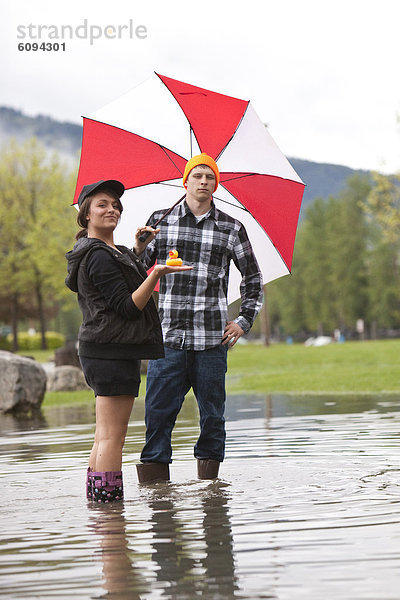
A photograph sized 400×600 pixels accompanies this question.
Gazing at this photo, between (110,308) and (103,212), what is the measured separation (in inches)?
21.9

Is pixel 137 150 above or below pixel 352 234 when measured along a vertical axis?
below

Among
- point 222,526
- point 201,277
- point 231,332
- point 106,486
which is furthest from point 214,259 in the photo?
point 222,526

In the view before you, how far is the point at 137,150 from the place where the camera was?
722cm

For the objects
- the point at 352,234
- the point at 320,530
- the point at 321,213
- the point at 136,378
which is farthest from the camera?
the point at 321,213

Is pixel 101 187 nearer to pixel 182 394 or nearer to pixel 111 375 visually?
pixel 111 375

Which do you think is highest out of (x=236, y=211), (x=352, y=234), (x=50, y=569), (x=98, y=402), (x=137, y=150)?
(x=352, y=234)

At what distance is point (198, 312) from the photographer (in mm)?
6383

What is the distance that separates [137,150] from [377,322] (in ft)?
293

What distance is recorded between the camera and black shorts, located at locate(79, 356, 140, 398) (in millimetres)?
5605

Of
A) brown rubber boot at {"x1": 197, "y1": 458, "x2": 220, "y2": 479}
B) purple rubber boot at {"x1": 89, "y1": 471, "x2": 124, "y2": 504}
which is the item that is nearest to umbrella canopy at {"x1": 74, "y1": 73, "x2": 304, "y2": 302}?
brown rubber boot at {"x1": 197, "y1": 458, "x2": 220, "y2": 479}

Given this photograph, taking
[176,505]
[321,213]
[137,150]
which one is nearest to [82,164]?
[137,150]

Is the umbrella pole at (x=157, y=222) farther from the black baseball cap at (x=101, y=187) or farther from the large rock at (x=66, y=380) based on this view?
the large rock at (x=66, y=380)

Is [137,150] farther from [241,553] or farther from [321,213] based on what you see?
[321,213]

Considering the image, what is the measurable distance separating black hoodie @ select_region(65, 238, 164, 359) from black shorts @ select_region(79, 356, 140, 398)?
44 mm
